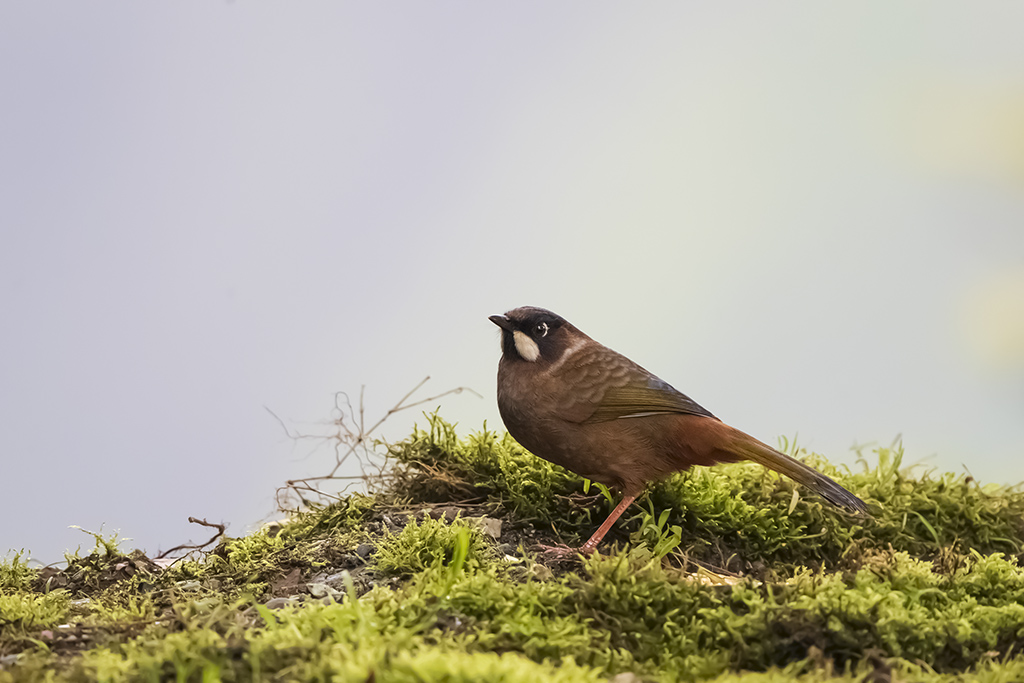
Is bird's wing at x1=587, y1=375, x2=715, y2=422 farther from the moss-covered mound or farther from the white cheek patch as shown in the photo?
the moss-covered mound

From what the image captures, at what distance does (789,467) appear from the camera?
4602 millimetres

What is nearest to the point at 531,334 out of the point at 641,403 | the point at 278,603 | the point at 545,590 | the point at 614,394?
the point at 614,394

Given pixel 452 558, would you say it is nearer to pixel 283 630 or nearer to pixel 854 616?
pixel 283 630

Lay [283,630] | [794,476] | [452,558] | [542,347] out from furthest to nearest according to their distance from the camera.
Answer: [542,347], [794,476], [452,558], [283,630]

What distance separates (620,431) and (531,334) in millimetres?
806

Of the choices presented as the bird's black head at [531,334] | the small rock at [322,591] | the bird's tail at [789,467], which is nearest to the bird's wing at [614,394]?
the bird's black head at [531,334]

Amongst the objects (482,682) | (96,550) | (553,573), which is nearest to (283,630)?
(482,682)

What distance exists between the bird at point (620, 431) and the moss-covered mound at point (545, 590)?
0.34 m

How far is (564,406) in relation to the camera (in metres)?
4.68

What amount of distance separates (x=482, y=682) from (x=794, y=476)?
2.72 m

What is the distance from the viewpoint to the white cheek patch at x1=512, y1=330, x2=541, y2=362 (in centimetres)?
496

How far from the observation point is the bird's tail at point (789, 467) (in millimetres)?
4582

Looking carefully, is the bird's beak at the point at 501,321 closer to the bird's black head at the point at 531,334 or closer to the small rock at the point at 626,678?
the bird's black head at the point at 531,334

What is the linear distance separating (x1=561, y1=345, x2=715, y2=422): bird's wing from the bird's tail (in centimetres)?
28
